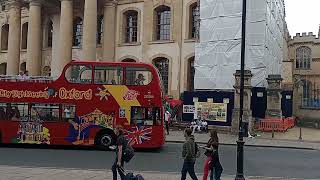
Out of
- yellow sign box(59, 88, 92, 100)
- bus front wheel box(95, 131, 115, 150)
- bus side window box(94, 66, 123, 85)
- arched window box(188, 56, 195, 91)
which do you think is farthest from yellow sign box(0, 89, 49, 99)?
arched window box(188, 56, 195, 91)

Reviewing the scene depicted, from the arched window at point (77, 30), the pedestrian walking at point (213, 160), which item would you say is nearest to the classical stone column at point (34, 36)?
the arched window at point (77, 30)

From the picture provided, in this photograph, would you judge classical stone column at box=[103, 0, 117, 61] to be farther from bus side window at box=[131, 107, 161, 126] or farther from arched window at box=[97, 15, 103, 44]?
bus side window at box=[131, 107, 161, 126]

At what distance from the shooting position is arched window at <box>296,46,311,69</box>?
6041 cm

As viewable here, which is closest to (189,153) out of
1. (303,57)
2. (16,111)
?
(16,111)

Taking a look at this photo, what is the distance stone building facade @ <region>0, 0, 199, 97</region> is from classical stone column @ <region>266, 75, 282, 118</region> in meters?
8.42

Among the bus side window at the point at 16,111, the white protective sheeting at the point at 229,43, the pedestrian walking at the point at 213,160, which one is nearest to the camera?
the pedestrian walking at the point at 213,160

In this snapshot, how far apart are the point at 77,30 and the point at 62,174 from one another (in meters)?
34.2

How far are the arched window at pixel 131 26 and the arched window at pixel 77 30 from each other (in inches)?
233

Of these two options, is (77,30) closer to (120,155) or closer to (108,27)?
(108,27)

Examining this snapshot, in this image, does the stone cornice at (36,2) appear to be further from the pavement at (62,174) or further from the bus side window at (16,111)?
the pavement at (62,174)

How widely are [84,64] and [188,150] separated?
10.2m

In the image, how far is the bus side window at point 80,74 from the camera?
65.8 feet

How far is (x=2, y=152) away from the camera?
18578 mm

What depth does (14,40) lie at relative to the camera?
44906 millimetres
